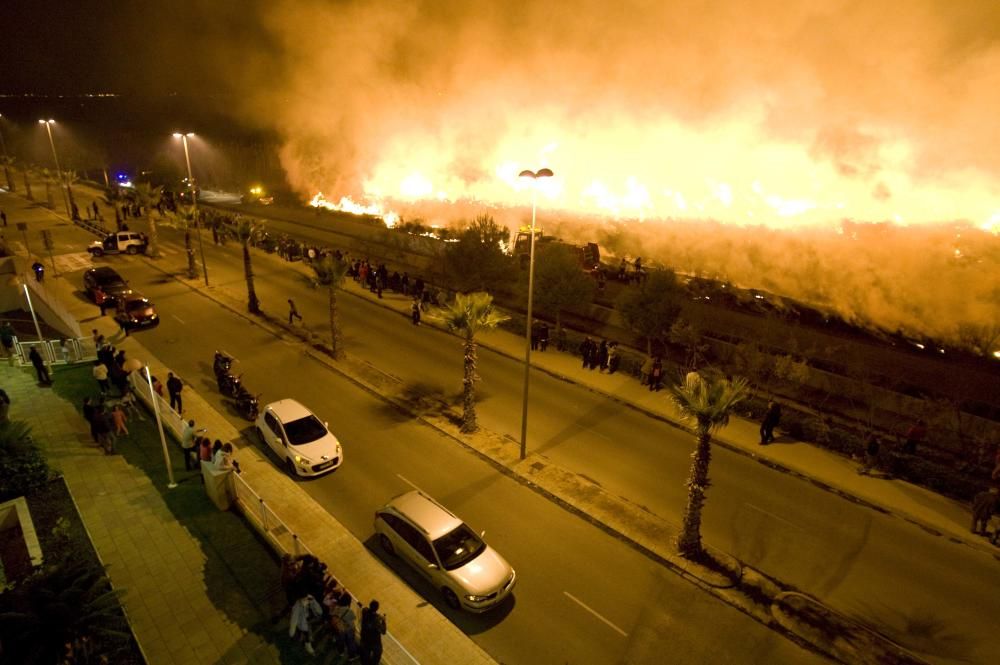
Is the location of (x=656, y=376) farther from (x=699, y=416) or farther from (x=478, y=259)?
(x=478, y=259)

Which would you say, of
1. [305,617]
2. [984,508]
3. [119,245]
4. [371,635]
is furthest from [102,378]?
[119,245]

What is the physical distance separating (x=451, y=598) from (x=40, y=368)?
1481cm

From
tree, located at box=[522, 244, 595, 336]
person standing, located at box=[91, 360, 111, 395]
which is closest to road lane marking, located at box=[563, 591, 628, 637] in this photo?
person standing, located at box=[91, 360, 111, 395]

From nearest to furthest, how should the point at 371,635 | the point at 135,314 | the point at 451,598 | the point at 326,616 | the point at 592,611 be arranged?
the point at 371,635, the point at 326,616, the point at 451,598, the point at 592,611, the point at 135,314

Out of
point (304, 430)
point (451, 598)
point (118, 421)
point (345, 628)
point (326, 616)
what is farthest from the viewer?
point (304, 430)

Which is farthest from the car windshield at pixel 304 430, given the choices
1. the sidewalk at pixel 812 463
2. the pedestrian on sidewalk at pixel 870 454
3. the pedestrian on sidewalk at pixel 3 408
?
the pedestrian on sidewalk at pixel 870 454

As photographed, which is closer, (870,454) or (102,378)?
(870,454)

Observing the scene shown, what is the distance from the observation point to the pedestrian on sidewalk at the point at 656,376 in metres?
20.6

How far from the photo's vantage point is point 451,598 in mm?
10891

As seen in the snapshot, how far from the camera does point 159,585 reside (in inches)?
398

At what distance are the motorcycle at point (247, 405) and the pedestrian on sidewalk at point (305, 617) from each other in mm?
9248

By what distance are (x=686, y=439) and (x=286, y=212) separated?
153 feet

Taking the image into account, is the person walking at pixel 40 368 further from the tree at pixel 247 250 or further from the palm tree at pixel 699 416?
the palm tree at pixel 699 416

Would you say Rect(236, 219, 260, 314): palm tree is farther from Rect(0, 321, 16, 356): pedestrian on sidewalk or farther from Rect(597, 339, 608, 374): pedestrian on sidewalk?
Rect(597, 339, 608, 374): pedestrian on sidewalk
